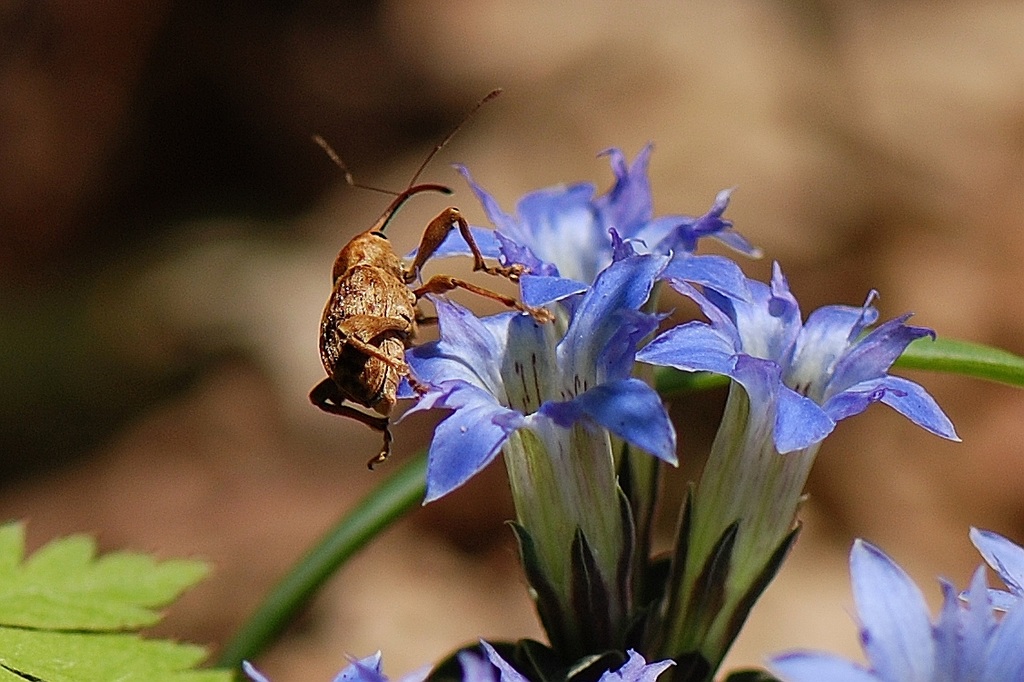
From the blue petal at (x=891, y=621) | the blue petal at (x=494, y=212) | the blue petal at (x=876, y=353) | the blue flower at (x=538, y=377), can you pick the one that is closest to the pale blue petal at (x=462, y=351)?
the blue flower at (x=538, y=377)

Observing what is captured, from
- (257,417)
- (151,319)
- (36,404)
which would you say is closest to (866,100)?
(257,417)

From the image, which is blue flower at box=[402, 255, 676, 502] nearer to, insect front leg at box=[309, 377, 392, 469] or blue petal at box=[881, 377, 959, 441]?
insect front leg at box=[309, 377, 392, 469]

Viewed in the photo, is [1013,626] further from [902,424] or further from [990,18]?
[990,18]

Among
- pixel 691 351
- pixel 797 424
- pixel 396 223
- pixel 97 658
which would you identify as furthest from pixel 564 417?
pixel 396 223

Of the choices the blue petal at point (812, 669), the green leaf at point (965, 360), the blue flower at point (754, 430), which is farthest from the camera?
the green leaf at point (965, 360)

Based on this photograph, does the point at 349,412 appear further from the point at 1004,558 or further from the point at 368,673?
the point at 1004,558

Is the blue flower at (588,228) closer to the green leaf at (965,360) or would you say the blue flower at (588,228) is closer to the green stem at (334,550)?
the green leaf at (965,360)
